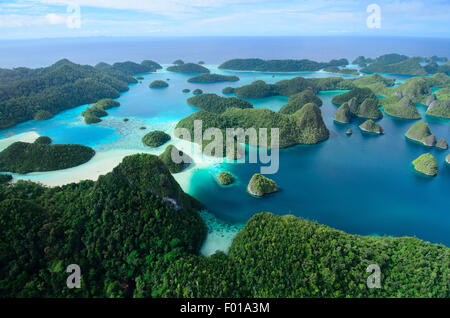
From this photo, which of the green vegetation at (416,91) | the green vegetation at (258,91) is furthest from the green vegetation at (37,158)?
the green vegetation at (416,91)

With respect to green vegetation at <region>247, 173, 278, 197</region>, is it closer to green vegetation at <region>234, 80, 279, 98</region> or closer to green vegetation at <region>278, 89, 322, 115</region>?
green vegetation at <region>278, 89, 322, 115</region>

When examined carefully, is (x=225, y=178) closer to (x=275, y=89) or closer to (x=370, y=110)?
(x=370, y=110)

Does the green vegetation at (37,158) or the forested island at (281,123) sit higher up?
the forested island at (281,123)

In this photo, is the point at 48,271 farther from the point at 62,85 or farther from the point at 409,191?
the point at 62,85

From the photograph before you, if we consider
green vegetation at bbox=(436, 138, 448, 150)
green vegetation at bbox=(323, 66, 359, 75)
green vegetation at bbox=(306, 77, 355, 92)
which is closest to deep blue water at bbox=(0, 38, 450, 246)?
green vegetation at bbox=(436, 138, 448, 150)

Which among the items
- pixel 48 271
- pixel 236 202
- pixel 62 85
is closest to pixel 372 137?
pixel 236 202

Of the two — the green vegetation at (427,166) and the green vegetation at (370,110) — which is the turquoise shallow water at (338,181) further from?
the green vegetation at (370,110)

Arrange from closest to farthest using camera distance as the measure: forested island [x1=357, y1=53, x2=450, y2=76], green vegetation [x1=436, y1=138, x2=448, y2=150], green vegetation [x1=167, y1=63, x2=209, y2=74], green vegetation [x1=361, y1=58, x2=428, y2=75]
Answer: green vegetation [x1=436, y1=138, x2=448, y2=150], green vegetation [x1=361, y1=58, x2=428, y2=75], forested island [x1=357, y1=53, x2=450, y2=76], green vegetation [x1=167, y1=63, x2=209, y2=74]
